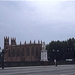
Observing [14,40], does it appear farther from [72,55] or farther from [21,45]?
[72,55]

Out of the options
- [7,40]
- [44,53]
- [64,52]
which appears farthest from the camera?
[7,40]

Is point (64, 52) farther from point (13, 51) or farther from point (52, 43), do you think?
point (13, 51)

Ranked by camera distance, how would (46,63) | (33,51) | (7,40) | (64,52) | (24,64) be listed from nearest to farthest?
(24,64) < (46,63) < (64,52) < (33,51) < (7,40)

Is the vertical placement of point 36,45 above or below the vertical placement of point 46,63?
above

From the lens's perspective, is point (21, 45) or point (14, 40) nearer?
point (21, 45)

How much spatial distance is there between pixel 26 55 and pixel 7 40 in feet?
69.5

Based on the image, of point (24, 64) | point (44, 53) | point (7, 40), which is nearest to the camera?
point (24, 64)

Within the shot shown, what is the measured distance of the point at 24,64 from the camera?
225 feet

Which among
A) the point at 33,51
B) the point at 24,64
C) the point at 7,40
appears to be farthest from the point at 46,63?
the point at 7,40

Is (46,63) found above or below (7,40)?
below

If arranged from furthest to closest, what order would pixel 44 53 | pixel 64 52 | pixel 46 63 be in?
pixel 64 52
pixel 44 53
pixel 46 63

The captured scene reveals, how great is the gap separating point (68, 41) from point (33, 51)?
21.5 m

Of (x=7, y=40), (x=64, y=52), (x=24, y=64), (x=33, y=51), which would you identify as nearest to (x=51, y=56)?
(x=64, y=52)

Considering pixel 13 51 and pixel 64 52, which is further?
pixel 13 51
